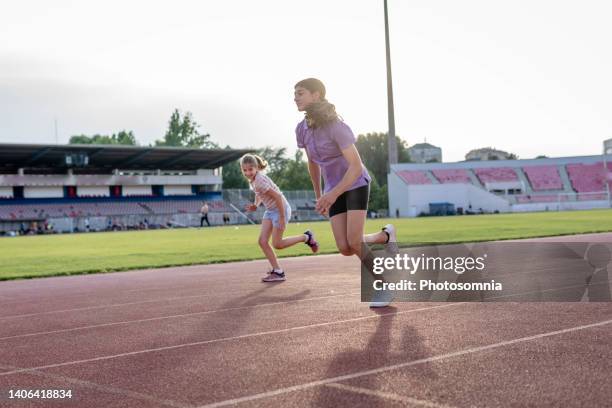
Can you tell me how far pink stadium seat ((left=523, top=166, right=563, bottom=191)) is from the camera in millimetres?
82438

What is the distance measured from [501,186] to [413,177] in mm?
10316

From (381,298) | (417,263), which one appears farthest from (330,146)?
(381,298)

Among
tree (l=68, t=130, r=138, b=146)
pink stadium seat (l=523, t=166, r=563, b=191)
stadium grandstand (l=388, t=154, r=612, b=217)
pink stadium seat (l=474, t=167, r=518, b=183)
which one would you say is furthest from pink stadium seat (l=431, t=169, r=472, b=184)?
tree (l=68, t=130, r=138, b=146)

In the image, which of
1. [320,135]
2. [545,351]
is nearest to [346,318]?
[320,135]

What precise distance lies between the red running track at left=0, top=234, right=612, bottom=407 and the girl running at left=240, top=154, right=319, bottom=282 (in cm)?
208

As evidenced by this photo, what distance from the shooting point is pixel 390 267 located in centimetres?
764

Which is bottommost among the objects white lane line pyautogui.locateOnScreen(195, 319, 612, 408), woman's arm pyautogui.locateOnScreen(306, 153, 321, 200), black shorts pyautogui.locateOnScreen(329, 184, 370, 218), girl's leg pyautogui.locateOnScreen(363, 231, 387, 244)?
white lane line pyautogui.locateOnScreen(195, 319, 612, 408)

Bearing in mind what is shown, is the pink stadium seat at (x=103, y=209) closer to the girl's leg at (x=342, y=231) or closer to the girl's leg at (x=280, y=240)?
the girl's leg at (x=280, y=240)

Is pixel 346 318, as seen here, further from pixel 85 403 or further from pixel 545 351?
pixel 85 403

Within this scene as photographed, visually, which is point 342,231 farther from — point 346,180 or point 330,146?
point 330,146

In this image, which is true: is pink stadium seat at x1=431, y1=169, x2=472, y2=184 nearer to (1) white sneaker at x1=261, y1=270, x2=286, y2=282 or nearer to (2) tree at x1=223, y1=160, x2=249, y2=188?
(2) tree at x1=223, y1=160, x2=249, y2=188

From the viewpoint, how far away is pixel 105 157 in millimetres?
74500

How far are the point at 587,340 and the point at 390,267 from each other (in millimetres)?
2598

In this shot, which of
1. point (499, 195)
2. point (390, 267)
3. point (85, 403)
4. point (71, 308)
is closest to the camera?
point (85, 403)
